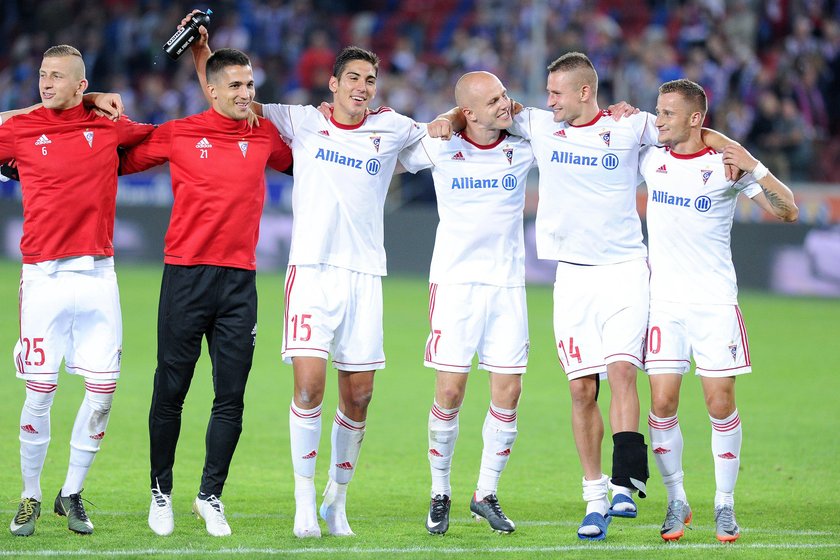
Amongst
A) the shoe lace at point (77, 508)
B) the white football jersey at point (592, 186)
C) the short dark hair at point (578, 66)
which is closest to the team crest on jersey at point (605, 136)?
the white football jersey at point (592, 186)

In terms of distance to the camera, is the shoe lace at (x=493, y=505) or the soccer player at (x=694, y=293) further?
the shoe lace at (x=493, y=505)

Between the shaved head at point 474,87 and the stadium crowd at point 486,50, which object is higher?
the stadium crowd at point 486,50

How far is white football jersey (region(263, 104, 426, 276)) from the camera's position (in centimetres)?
Result: 711

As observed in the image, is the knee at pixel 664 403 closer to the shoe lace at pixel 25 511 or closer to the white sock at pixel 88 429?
the white sock at pixel 88 429

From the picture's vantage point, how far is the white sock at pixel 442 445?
720 cm

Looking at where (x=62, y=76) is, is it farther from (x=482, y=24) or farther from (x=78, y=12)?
(x=78, y=12)

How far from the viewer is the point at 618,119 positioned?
7.36 meters

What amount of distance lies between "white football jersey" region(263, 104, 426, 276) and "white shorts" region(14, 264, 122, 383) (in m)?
1.12

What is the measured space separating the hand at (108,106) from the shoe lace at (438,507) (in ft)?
9.45

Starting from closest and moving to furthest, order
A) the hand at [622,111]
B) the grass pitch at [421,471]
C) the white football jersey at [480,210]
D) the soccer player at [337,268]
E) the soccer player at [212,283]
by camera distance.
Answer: the grass pitch at [421,471]
the soccer player at [212,283]
the soccer player at [337,268]
the white football jersey at [480,210]
the hand at [622,111]

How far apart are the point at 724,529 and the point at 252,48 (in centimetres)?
2121

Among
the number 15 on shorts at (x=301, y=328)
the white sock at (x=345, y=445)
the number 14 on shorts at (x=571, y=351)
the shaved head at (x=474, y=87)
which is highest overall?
the shaved head at (x=474, y=87)

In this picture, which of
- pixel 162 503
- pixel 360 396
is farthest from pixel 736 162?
pixel 162 503

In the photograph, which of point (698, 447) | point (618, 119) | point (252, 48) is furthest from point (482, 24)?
point (618, 119)
